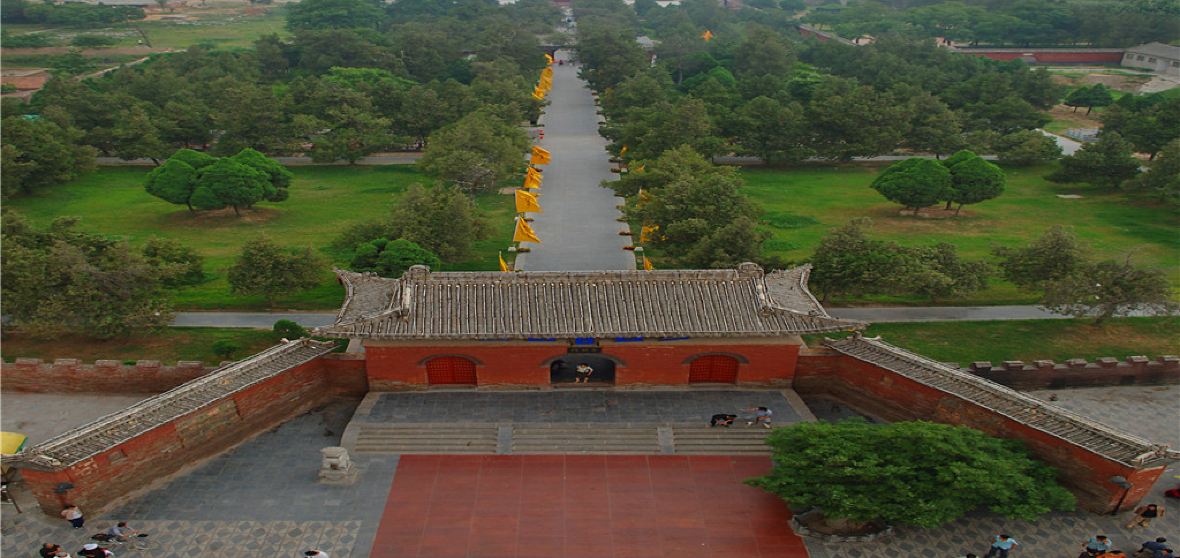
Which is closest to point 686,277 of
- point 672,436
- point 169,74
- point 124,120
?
point 672,436

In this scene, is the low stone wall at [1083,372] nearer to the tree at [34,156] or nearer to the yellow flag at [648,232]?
the yellow flag at [648,232]

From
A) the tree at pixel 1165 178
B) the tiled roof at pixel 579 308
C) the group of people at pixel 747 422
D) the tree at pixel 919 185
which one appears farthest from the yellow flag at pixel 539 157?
the tree at pixel 1165 178

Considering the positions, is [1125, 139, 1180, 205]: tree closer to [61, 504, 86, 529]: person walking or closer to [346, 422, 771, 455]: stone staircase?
[346, 422, 771, 455]: stone staircase

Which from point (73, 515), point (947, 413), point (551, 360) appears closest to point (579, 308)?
point (551, 360)

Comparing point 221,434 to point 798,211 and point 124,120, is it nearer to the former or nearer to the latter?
point 798,211

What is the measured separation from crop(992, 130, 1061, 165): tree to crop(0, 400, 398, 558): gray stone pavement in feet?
170

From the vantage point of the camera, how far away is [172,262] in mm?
30516

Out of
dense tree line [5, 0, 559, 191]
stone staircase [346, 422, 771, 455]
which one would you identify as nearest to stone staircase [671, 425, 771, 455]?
stone staircase [346, 422, 771, 455]

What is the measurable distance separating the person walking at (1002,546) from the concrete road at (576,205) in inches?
829

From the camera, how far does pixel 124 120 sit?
53.3 meters

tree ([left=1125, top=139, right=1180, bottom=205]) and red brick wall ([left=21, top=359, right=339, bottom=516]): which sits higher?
tree ([left=1125, top=139, right=1180, bottom=205])

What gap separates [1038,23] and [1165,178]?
65751mm

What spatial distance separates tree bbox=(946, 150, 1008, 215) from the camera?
43.1 meters

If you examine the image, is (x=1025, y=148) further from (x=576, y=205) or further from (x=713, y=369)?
(x=713, y=369)
